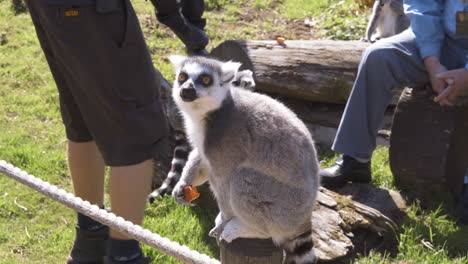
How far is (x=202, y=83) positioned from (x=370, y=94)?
5.04 feet

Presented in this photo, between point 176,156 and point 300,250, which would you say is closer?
point 300,250

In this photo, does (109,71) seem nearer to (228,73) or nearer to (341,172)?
(228,73)

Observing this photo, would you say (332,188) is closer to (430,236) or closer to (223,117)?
(430,236)

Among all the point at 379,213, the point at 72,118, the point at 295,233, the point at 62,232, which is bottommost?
the point at 62,232

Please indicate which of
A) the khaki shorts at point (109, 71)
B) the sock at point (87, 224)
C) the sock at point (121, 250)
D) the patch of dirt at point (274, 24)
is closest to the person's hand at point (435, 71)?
the khaki shorts at point (109, 71)

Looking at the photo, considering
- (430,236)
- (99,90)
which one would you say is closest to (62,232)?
(99,90)

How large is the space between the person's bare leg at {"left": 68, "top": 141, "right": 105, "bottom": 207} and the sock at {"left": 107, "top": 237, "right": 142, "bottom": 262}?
0.38 meters

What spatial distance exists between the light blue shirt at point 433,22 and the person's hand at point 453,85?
0.57 ft

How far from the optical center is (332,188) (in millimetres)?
3576

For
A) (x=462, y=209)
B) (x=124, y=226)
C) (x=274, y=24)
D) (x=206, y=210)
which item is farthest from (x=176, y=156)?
(x=274, y=24)

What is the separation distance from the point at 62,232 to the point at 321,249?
1.57 meters

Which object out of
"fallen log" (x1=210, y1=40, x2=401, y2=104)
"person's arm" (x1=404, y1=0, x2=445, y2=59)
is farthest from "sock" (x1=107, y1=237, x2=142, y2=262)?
"fallen log" (x1=210, y1=40, x2=401, y2=104)

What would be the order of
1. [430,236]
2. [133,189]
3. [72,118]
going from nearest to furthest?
1. [133,189]
2. [72,118]
3. [430,236]

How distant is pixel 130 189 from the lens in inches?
102
